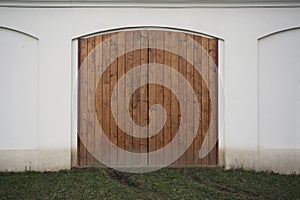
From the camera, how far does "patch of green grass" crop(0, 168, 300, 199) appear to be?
20.0 feet

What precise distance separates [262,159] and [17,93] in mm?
4161

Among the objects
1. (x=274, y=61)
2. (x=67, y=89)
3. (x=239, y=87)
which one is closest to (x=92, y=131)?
(x=67, y=89)

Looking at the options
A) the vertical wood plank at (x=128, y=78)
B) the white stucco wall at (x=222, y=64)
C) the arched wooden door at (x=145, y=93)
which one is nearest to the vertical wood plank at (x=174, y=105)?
the arched wooden door at (x=145, y=93)

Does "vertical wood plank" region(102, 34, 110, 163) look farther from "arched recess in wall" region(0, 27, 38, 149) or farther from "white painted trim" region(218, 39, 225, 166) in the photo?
"white painted trim" region(218, 39, 225, 166)

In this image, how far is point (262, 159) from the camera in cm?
739

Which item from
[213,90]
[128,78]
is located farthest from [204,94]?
[128,78]

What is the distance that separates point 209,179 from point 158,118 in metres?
1.32

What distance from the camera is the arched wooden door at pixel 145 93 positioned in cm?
741

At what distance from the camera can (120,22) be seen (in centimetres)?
734

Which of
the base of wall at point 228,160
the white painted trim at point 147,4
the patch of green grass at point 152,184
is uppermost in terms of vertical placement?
the white painted trim at point 147,4

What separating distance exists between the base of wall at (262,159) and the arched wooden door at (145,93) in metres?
0.30

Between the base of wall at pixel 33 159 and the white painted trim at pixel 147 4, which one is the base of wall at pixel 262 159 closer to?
the white painted trim at pixel 147 4

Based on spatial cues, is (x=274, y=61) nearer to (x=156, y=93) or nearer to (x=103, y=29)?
(x=156, y=93)

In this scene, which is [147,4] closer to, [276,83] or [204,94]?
[204,94]
